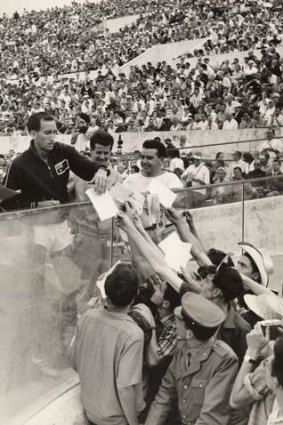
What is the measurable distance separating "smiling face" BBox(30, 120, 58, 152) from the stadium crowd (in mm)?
11302

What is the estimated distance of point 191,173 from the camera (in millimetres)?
9469

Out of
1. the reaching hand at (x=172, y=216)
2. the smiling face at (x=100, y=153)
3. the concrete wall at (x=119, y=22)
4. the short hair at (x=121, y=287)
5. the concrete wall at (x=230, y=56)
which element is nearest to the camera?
the short hair at (x=121, y=287)

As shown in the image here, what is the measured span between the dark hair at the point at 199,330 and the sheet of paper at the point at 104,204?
41.4 inches

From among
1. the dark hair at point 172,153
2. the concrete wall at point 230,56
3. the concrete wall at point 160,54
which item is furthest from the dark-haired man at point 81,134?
the concrete wall at point 160,54

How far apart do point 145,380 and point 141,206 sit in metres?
1.11

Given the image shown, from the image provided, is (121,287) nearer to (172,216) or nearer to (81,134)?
(172,216)

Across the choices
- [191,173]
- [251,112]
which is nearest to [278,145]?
[191,173]

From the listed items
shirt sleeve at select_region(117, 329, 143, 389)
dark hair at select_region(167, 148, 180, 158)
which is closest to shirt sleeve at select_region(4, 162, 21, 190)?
shirt sleeve at select_region(117, 329, 143, 389)

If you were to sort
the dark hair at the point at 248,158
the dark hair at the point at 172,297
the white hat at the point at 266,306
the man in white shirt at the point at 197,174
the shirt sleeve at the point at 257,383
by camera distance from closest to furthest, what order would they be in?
the shirt sleeve at the point at 257,383
the white hat at the point at 266,306
the dark hair at the point at 172,297
the man in white shirt at the point at 197,174
the dark hair at the point at 248,158

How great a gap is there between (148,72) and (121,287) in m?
23.3

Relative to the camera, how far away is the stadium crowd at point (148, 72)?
738 inches

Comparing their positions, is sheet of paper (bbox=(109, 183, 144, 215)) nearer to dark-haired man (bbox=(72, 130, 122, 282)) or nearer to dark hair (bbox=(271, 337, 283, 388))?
dark-haired man (bbox=(72, 130, 122, 282))

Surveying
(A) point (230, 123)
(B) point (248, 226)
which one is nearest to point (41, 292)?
(B) point (248, 226)

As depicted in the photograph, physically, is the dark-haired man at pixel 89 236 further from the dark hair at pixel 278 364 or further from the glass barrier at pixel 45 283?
the dark hair at pixel 278 364
